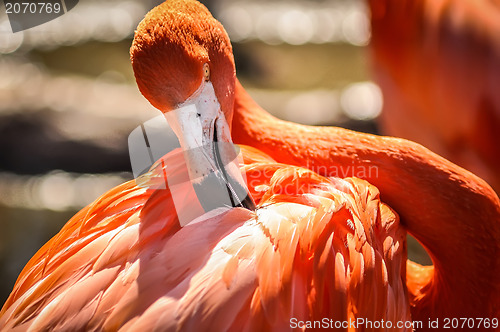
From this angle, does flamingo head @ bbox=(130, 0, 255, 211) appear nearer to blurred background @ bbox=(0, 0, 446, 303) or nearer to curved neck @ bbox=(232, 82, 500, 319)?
curved neck @ bbox=(232, 82, 500, 319)

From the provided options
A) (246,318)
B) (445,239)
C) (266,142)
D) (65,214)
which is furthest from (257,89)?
(246,318)

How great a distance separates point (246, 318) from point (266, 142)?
0.71 metres

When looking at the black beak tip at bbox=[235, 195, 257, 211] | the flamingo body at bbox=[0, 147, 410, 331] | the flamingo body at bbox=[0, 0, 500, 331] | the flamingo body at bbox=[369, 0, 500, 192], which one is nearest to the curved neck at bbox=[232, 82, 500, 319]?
the flamingo body at bbox=[0, 0, 500, 331]

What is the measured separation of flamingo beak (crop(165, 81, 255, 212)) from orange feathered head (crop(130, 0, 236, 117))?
Result: 1.5 inches

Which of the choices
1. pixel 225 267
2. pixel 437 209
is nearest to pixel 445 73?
pixel 437 209

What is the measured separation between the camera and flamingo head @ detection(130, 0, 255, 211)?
126 centimetres

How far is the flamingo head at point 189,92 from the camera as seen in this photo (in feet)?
4.12

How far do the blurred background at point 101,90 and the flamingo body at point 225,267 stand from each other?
62.0 inches

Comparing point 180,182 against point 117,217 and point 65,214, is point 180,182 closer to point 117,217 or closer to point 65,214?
point 117,217

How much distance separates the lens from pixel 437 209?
1.53m

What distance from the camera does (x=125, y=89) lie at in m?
3.99

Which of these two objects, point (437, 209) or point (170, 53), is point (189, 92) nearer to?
point (170, 53)

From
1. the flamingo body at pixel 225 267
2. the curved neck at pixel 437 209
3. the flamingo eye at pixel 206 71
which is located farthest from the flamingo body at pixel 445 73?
the flamingo eye at pixel 206 71

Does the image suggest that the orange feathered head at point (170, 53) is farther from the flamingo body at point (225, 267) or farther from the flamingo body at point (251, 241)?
the flamingo body at point (225, 267)
